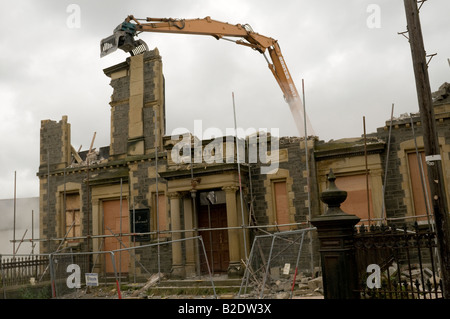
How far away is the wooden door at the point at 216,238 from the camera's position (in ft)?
57.0

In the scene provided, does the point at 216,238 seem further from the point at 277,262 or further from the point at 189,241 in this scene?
the point at 277,262

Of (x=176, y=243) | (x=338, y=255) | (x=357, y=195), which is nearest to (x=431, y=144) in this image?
(x=338, y=255)

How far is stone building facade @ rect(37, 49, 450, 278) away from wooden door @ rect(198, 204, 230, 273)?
A: 42 mm

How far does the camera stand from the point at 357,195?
15672mm

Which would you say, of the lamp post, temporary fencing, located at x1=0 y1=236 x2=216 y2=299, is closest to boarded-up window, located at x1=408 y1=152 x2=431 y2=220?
temporary fencing, located at x1=0 y1=236 x2=216 y2=299

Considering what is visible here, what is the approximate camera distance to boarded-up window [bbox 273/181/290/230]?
54.3ft

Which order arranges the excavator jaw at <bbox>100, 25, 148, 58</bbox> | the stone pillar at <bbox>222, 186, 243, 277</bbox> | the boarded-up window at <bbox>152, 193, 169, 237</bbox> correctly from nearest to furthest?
the stone pillar at <bbox>222, 186, 243, 277</bbox> → the excavator jaw at <bbox>100, 25, 148, 58</bbox> → the boarded-up window at <bbox>152, 193, 169, 237</bbox>

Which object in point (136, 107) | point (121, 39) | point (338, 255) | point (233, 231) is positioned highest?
point (121, 39)

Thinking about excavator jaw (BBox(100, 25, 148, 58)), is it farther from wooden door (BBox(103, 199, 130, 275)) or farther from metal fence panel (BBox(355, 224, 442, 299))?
metal fence panel (BBox(355, 224, 442, 299))

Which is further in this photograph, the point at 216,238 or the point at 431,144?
the point at 216,238

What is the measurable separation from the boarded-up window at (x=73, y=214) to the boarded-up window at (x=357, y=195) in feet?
42.7

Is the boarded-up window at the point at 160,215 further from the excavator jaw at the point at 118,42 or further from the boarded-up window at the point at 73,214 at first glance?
the excavator jaw at the point at 118,42

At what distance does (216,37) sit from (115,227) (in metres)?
9.92

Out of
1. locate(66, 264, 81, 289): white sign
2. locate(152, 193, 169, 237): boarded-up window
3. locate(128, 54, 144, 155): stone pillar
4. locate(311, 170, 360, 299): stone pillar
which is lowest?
locate(66, 264, 81, 289): white sign
